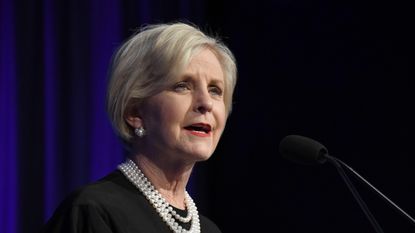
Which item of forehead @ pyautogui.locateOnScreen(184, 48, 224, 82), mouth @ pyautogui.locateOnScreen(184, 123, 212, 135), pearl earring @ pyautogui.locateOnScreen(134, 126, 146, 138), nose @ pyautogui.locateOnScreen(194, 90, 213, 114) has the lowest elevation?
pearl earring @ pyautogui.locateOnScreen(134, 126, 146, 138)

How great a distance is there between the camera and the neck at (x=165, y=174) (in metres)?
1.76

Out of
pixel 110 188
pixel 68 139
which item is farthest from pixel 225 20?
pixel 110 188

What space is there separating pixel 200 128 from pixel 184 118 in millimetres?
59

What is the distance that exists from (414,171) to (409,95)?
34cm

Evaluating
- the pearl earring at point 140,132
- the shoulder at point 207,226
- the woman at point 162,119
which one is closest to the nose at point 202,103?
the woman at point 162,119

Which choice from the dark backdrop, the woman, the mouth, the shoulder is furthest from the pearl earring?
the dark backdrop

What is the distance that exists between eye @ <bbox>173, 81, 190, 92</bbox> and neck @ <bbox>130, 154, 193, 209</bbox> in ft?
0.65

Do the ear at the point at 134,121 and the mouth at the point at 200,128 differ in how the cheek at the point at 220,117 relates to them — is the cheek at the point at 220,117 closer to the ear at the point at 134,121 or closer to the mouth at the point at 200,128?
the mouth at the point at 200,128

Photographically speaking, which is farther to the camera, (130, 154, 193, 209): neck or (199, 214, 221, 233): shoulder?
(199, 214, 221, 233): shoulder

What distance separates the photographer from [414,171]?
9.70ft

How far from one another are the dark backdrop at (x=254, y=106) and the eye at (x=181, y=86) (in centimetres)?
127

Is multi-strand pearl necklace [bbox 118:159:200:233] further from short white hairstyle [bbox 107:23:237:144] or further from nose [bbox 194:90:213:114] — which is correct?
nose [bbox 194:90:213:114]

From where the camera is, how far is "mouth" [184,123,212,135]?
5.63 ft

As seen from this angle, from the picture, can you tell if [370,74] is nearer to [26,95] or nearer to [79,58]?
[79,58]
